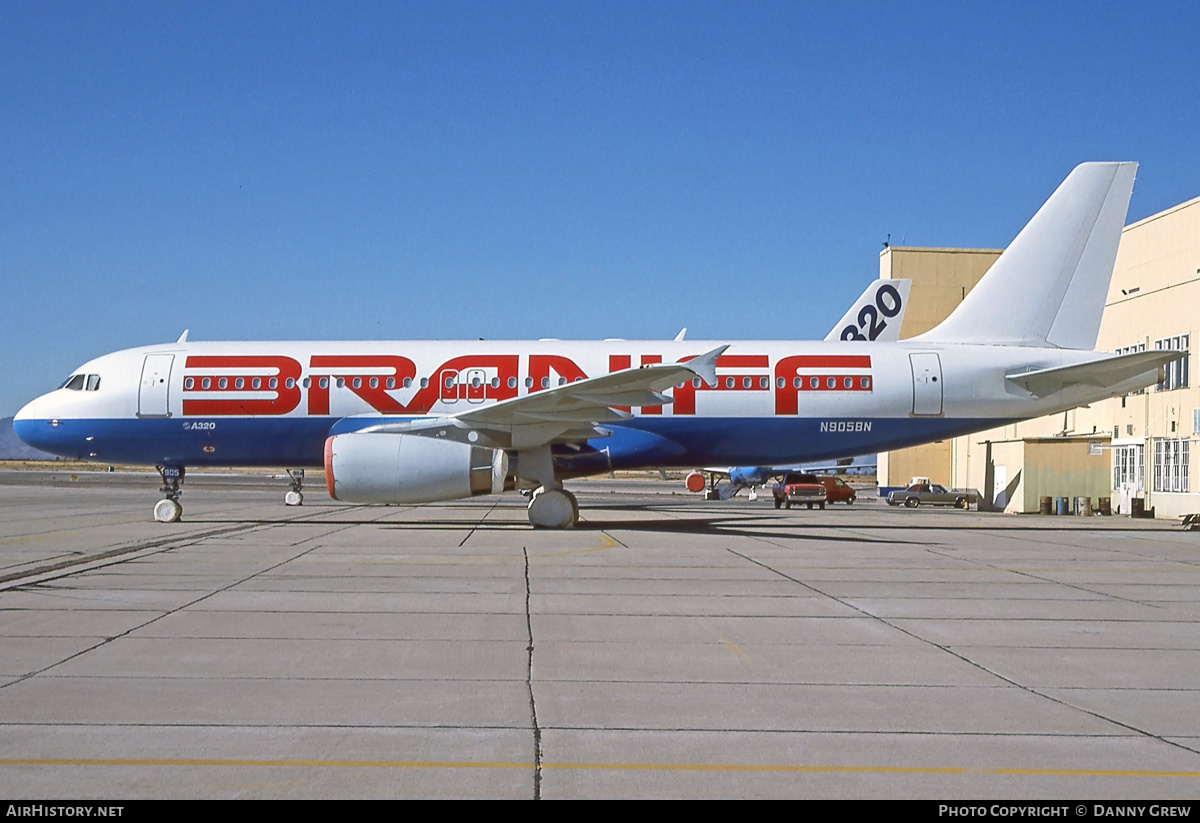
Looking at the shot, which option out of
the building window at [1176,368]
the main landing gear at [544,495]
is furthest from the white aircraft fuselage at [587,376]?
the building window at [1176,368]

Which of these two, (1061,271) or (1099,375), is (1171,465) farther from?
(1099,375)

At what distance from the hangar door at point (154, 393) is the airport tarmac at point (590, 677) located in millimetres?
8160

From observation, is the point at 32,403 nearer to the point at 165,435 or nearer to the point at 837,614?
the point at 165,435

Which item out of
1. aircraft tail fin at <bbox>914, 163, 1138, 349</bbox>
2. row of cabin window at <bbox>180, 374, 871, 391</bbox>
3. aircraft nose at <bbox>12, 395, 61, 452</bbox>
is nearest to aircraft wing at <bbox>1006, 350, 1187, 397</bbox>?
aircraft tail fin at <bbox>914, 163, 1138, 349</bbox>

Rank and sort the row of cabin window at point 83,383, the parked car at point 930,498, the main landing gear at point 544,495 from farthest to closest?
the parked car at point 930,498
the row of cabin window at point 83,383
the main landing gear at point 544,495

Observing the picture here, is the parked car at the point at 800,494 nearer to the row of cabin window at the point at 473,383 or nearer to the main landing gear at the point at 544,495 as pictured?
the row of cabin window at the point at 473,383

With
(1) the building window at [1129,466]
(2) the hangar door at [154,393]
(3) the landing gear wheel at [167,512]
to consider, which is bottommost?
(3) the landing gear wheel at [167,512]

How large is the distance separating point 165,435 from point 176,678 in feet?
57.8

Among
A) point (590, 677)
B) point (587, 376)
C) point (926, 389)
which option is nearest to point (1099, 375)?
point (926, 389)

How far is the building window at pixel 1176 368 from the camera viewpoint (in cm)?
3538

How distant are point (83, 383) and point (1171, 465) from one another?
32661mm

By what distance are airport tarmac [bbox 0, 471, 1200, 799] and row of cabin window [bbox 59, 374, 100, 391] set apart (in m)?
9.18

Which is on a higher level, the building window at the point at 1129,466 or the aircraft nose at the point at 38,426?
the aircraft nose at the point at 38,426

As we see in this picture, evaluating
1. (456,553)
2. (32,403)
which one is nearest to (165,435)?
(32,403)
